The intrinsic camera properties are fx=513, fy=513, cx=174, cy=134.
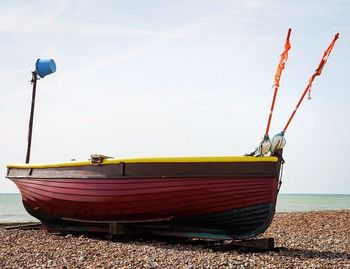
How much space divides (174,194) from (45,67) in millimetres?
7522

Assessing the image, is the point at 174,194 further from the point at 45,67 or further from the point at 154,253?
the point at 45,67

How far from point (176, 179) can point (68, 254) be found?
271 cm

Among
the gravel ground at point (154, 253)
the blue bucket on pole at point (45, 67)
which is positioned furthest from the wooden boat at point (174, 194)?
the blue bucket on pole at point (45, 67)

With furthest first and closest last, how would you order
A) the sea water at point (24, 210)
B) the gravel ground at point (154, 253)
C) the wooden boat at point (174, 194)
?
the sea water at point (24, 210)
the wooden boat at point (174, 194)
the gravel ground at point (154, 253)

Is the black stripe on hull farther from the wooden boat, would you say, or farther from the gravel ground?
the gravel ground

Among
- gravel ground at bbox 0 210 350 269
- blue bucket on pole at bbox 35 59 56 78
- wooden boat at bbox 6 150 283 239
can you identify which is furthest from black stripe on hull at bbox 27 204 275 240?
blue bucket on pole at bbox 35 59 56 78

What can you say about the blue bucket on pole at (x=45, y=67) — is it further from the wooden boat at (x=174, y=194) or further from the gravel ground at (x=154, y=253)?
the gravel ground at (x=154, y=253)

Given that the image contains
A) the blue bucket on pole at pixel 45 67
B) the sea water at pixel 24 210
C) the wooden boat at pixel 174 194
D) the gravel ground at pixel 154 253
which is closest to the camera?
the gravel ground at pixel 154 253

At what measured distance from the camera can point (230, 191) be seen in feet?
35.0

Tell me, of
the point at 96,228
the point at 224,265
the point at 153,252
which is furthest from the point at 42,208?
the point at 224,265

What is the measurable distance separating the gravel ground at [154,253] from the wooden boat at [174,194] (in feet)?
1.57

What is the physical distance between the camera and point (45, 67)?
1634 cm

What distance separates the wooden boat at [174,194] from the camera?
1061 cm

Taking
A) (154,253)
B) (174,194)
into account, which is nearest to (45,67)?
(174,194)
